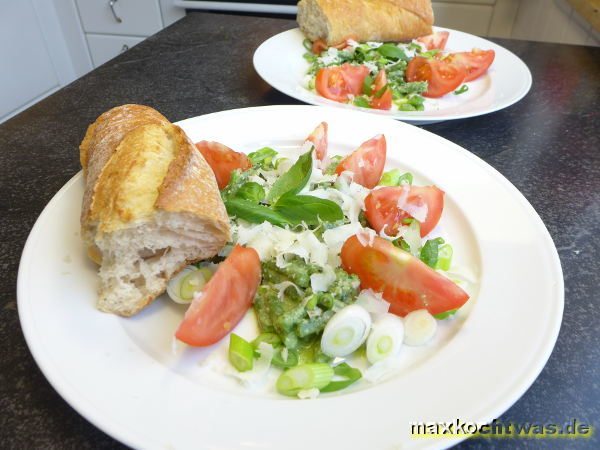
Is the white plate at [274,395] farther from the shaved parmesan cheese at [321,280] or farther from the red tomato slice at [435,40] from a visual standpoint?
the red tomato slice at [435,40]

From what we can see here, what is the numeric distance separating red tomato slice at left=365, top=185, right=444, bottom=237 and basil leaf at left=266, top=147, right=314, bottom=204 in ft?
0.65

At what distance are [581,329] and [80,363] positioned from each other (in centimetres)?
120

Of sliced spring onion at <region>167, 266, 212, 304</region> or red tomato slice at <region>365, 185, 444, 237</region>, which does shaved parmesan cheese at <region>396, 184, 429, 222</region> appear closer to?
red tomato slice at <region>365, 185, 444, 237</region>

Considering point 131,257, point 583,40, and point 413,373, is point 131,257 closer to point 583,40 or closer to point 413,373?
point 413,373

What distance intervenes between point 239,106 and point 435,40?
1392 mm

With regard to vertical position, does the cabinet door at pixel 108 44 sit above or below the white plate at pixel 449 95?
below

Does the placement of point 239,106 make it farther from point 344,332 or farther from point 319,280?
point 344,332

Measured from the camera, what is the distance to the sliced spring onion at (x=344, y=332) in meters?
1.01

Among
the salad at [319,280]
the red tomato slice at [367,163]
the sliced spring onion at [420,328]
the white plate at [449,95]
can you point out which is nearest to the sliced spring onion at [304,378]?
the salad at [319,280]

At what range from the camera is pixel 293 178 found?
134cm

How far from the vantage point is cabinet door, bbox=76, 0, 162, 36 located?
13.4 ft

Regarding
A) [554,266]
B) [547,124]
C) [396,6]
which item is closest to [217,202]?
[554,266]

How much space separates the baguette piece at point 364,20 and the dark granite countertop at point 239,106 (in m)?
0.43

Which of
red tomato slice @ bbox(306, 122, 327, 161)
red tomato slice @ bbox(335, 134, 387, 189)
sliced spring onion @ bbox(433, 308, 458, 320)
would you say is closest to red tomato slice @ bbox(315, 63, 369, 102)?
red tomato slice @ bbox(306, 122, 327, 161)
